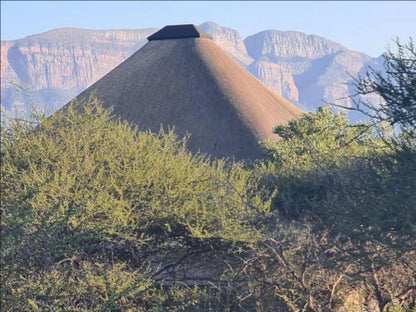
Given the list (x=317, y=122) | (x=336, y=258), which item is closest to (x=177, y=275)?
(x=336, y=258)

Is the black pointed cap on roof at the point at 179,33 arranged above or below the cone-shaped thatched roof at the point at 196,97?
above

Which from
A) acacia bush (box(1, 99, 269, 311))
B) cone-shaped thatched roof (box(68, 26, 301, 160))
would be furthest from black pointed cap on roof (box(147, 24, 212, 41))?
acacia bush (box(1, 99, 269, 311))

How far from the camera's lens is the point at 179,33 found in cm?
5606

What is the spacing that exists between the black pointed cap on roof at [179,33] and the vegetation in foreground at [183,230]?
3575 cm

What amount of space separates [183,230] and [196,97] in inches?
1154

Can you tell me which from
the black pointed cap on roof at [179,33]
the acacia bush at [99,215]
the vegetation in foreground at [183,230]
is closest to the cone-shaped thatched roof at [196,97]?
the black pointed cap on roof at [179,33]

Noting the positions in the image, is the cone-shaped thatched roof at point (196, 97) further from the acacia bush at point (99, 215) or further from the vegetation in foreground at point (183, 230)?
the vegetation in foreground at point (183, 230)

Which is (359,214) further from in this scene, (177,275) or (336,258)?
(177,275)

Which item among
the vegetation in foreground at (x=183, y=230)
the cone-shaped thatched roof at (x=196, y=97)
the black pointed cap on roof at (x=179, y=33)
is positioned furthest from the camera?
the black pointed cap on roof at (x=179, y=33)

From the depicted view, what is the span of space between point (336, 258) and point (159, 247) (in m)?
4.99

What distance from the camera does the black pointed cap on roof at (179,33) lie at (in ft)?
184

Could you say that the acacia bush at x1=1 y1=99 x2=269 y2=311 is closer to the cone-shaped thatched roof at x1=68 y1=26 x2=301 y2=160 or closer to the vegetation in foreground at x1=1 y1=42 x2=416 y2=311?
the vegetation in foreground at x1=1 y1=42 x2=416 y2=311

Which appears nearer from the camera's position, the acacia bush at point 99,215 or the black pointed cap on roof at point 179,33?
the acacia bush at point 99,215

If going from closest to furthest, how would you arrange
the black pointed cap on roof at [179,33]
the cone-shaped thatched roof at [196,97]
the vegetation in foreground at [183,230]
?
the vegetation in foreground at [183,230], the cone-shaped thatched roof at [196,97], the black pointed cap on roof at [179,33]
